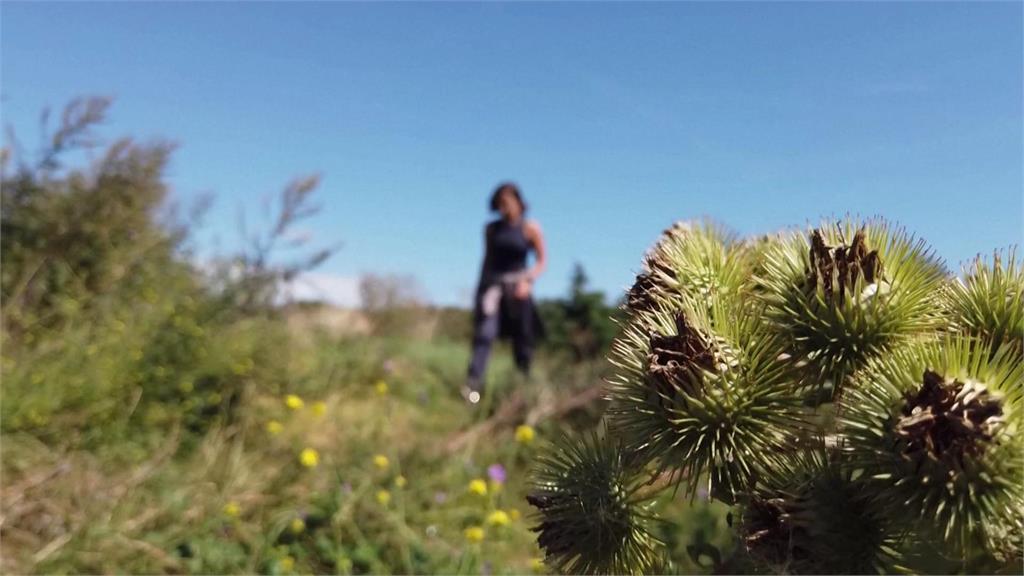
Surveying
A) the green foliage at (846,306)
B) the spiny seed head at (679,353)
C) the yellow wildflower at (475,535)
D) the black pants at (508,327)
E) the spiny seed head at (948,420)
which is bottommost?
the yellow wildflower at (475,535)

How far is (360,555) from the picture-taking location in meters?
3.32

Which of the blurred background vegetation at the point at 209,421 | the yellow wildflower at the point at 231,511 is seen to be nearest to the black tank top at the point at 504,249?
the blurred background vegetation at the point at 209,421

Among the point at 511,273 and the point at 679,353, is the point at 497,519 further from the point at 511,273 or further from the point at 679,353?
the point at 511,273

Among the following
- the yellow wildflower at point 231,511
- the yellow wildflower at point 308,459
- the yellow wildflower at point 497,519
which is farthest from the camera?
the yellow wildflower at point 308,459

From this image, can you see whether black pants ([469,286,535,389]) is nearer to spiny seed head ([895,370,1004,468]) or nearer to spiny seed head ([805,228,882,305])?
spiny seed head ([805,228,882,305])

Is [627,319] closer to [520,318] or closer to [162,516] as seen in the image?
[162,516]

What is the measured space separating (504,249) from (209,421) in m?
3.51

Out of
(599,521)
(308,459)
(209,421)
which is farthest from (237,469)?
(599,521)

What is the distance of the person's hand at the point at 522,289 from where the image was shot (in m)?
7.55

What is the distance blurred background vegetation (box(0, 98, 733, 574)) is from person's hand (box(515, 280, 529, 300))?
0.90 metres

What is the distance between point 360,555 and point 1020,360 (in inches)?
115

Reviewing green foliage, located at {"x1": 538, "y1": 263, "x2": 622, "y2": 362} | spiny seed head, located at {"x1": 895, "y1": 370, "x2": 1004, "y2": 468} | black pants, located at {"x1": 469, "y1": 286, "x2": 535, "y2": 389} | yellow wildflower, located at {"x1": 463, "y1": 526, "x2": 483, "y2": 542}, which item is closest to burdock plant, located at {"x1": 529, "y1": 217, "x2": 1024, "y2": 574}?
spiny seed head, located at {"x1": 895, "y1": 370, "x2": 1004, "y2": 468}

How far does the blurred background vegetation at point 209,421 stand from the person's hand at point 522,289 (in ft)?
2.94

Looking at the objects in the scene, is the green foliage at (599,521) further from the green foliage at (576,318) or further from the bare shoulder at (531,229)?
the green foliage at (576,318)
